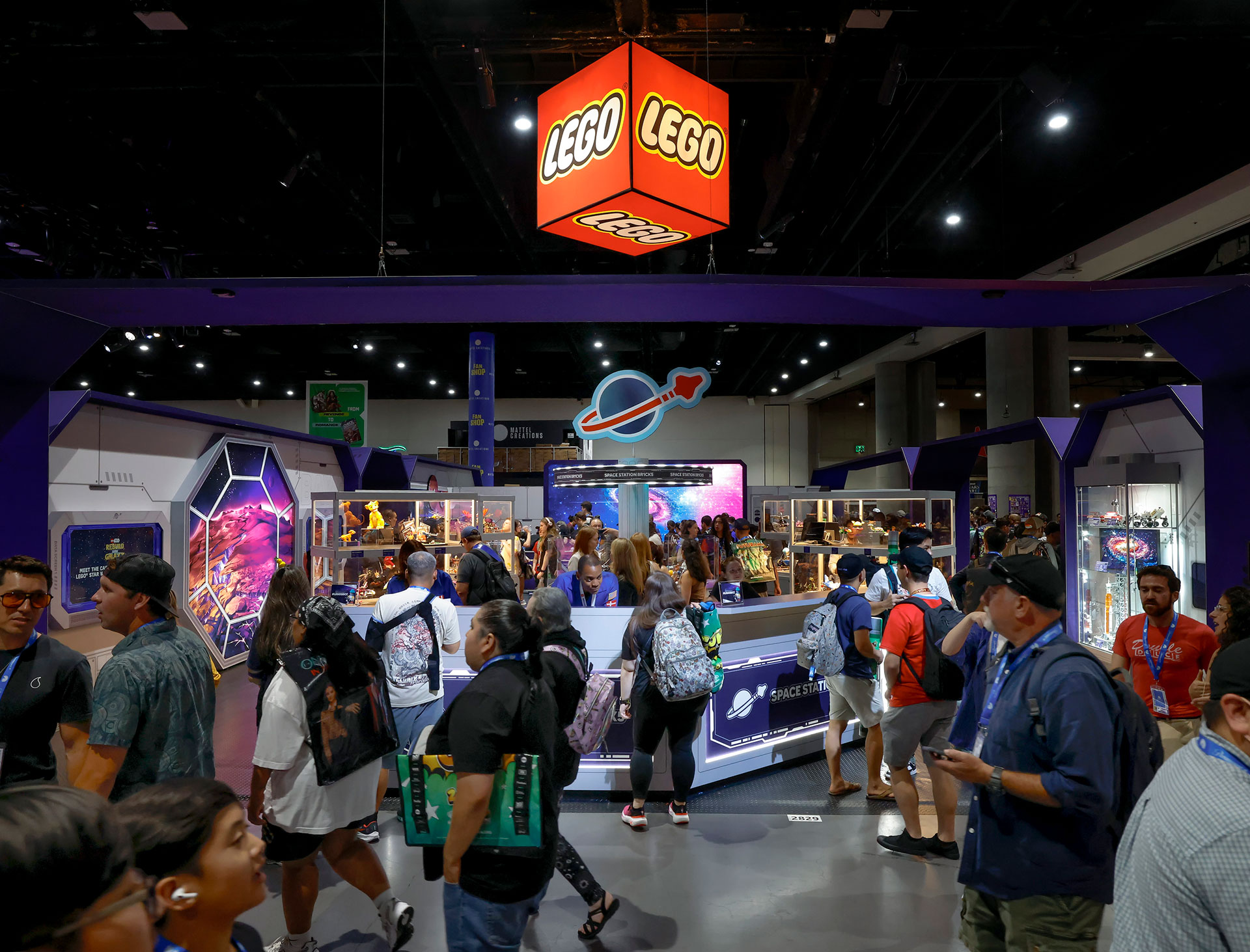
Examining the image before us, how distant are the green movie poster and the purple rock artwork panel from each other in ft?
13.4

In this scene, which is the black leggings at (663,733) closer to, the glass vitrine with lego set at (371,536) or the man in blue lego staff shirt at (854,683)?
the man in blue lego staff shirt at (854,683)

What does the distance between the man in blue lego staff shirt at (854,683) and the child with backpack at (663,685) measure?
103cm

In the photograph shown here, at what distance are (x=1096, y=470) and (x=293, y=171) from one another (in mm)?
9666

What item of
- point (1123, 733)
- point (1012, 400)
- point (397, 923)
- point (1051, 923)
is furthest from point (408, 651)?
point (1012, 400)

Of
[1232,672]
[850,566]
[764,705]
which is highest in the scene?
[1232,672]

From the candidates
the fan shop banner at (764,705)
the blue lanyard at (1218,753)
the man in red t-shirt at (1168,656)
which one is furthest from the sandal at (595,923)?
the man in red t-shirt at (1168,656)

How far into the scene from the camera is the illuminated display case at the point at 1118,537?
7305 mm

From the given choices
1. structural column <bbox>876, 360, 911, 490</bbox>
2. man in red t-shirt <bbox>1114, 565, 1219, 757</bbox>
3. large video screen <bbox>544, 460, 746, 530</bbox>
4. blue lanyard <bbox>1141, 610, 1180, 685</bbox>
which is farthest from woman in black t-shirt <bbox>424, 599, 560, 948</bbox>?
structural column <bbox>876, 360, 911, 490</bbox>

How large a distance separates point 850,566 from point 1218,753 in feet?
10.7

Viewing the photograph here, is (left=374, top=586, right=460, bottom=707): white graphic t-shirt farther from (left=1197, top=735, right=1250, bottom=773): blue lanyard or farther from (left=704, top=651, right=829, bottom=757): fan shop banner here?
(left=1197, top=735, right=1250, bottom=773): blue lanyard

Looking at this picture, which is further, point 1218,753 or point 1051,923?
point 1051,923

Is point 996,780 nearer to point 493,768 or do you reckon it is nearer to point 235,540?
point 493,768

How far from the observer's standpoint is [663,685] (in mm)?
3723

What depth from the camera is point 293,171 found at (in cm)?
725
